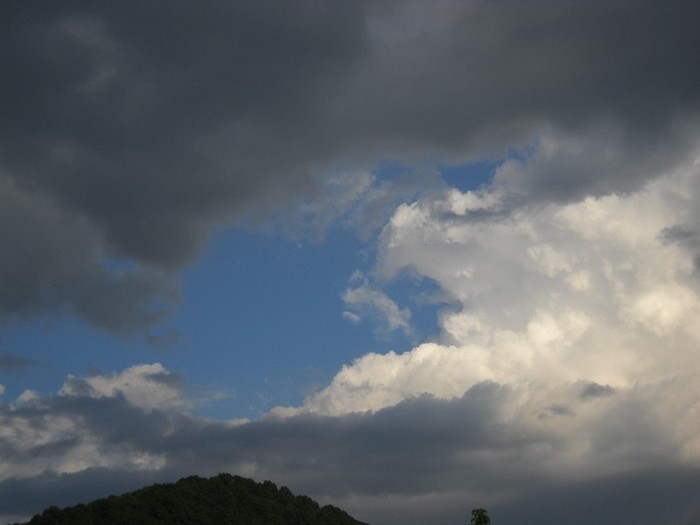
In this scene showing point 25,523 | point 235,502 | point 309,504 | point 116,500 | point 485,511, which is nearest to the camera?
point 25,523

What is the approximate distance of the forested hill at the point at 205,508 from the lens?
73938mm

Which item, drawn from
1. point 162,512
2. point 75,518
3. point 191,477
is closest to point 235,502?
point 191,477

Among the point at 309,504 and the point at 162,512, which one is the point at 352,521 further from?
the point at 162,512

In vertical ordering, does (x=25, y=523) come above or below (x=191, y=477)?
below

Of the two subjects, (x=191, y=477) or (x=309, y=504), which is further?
(x=309, y=504)

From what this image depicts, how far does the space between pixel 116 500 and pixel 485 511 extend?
51.6 m

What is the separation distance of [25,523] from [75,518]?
397cm

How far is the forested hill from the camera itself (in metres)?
73.9

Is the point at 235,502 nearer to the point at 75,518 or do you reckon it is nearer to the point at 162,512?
the point at 162,512

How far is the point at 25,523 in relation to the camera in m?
70.0

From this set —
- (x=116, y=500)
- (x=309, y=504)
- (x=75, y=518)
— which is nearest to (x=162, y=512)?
(x=116, y=500)

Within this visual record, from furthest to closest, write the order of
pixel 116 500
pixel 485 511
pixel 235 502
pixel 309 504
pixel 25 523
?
pixel 485 511, pixel 309 504, pixel 235 502, pixel 116 500, pixel 25 523

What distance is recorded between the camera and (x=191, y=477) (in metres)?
91.8

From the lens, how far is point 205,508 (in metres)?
85.7
